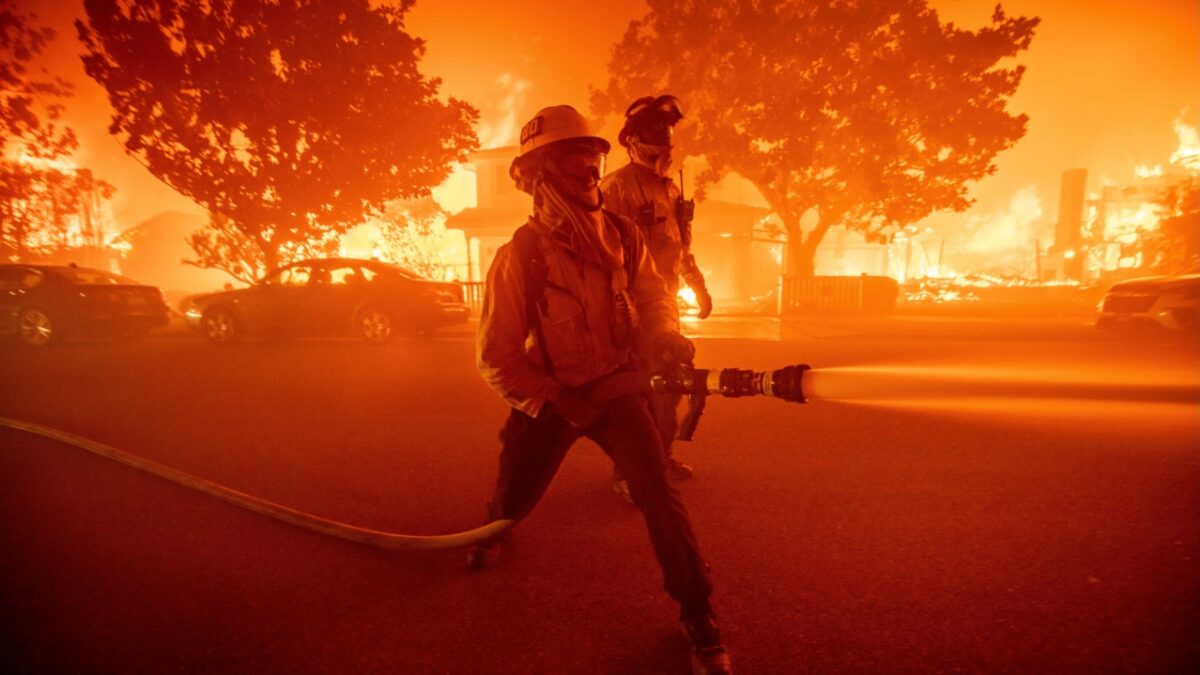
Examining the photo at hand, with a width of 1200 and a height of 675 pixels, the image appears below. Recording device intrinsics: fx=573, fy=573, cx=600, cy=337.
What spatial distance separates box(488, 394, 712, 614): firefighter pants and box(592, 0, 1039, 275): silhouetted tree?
18.1 metres

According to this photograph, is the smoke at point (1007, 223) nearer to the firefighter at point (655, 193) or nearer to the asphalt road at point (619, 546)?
the asphalt road at point (619, 546)

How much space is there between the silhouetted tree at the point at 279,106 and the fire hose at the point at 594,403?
48.4 feet

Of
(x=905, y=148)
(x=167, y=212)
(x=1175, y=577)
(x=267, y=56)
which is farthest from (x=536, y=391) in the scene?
(x=167, y=212)

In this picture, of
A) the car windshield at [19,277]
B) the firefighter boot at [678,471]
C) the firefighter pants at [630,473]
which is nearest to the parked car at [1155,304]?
the firefighter boot at [678,471]

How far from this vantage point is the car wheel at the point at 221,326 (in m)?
11.5

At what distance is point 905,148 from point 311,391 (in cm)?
1922

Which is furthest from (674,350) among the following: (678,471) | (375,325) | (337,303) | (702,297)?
(337,303)

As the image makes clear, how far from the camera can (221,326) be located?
1157cm

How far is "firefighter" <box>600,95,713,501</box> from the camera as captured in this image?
3.24m

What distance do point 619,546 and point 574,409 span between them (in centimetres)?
111

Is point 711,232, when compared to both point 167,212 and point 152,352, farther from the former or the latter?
point 167,212

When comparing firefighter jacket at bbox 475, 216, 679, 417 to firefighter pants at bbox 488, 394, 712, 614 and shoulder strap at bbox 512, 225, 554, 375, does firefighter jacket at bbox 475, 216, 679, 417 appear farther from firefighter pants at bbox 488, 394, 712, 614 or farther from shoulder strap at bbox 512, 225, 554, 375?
firefighter pants at bbox 488, 394, 712, 614

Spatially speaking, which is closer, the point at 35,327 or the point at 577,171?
the point at 577,171

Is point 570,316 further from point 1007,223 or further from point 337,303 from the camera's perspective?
point 1007,223
